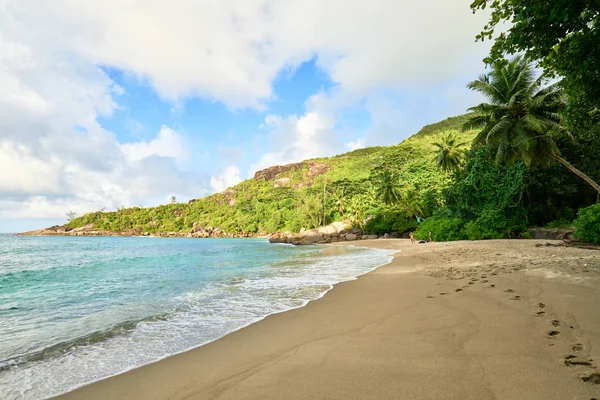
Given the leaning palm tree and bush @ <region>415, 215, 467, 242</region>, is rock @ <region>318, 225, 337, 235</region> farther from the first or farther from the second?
the leaning palm tree

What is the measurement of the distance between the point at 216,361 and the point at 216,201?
428ft

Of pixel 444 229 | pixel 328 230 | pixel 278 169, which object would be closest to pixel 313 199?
pixel 328 230

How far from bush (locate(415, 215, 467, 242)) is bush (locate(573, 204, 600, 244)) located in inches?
550

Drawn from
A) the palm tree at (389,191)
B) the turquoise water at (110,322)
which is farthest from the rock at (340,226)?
the turquoise water at (110,322)

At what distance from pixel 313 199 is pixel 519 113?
2191 inches

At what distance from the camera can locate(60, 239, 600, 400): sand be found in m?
2.71

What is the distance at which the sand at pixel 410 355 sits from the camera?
2709mm

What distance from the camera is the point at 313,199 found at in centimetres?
7500

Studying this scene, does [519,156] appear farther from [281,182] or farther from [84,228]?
[84,228]

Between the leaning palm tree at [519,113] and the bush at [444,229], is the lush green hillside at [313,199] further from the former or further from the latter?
the leaning palm tree at [519,113]

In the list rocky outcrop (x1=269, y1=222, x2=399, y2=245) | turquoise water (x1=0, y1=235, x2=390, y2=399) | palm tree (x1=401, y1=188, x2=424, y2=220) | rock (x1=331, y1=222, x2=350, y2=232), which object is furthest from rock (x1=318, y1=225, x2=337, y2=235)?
turquoise water (x1=0, y1=235, x2=390, y2=399)

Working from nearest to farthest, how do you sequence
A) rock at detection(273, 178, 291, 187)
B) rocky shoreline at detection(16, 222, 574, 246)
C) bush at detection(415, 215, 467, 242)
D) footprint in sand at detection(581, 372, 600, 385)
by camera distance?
1. footprint in sand at detection(581, 372, 600, 385)
2. rocky shoreline at detection(16, 222, 574, 246)
3. bush at detection(415, 215, 467, 242)
4. rock at detection(273, 178, 291, 187)

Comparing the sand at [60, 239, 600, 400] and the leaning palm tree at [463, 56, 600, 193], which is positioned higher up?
the leaning palm tree at [463, 56, 600, 193]

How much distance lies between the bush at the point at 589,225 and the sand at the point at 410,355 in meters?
9.21
